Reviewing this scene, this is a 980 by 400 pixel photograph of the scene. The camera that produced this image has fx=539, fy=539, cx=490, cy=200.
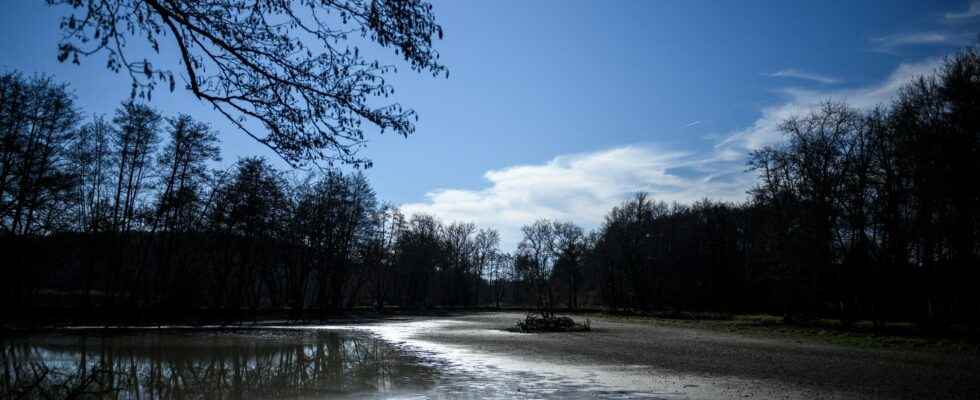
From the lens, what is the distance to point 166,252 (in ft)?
116

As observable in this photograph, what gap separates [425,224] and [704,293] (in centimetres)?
3694

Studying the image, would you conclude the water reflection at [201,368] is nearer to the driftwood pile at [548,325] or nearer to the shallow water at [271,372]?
the shallow water at [271,372]

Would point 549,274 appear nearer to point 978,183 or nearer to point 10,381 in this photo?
point 978,183

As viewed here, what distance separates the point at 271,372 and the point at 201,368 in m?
2.16

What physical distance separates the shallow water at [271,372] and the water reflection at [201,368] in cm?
2

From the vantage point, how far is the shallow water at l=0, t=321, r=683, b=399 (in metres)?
10.6

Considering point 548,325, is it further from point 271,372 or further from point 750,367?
point 271,372

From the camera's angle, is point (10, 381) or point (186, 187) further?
point (186, 187)

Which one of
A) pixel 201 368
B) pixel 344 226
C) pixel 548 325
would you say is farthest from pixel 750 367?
pixel 344 226

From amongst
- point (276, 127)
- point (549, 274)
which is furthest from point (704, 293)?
point (276, 127)

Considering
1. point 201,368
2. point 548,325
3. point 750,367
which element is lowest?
point 548,325

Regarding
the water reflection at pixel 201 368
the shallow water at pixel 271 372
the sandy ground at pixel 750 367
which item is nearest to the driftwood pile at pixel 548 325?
the sandy ground at pixel 750 367

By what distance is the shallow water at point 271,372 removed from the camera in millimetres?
10617

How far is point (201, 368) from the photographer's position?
47.3 feet
